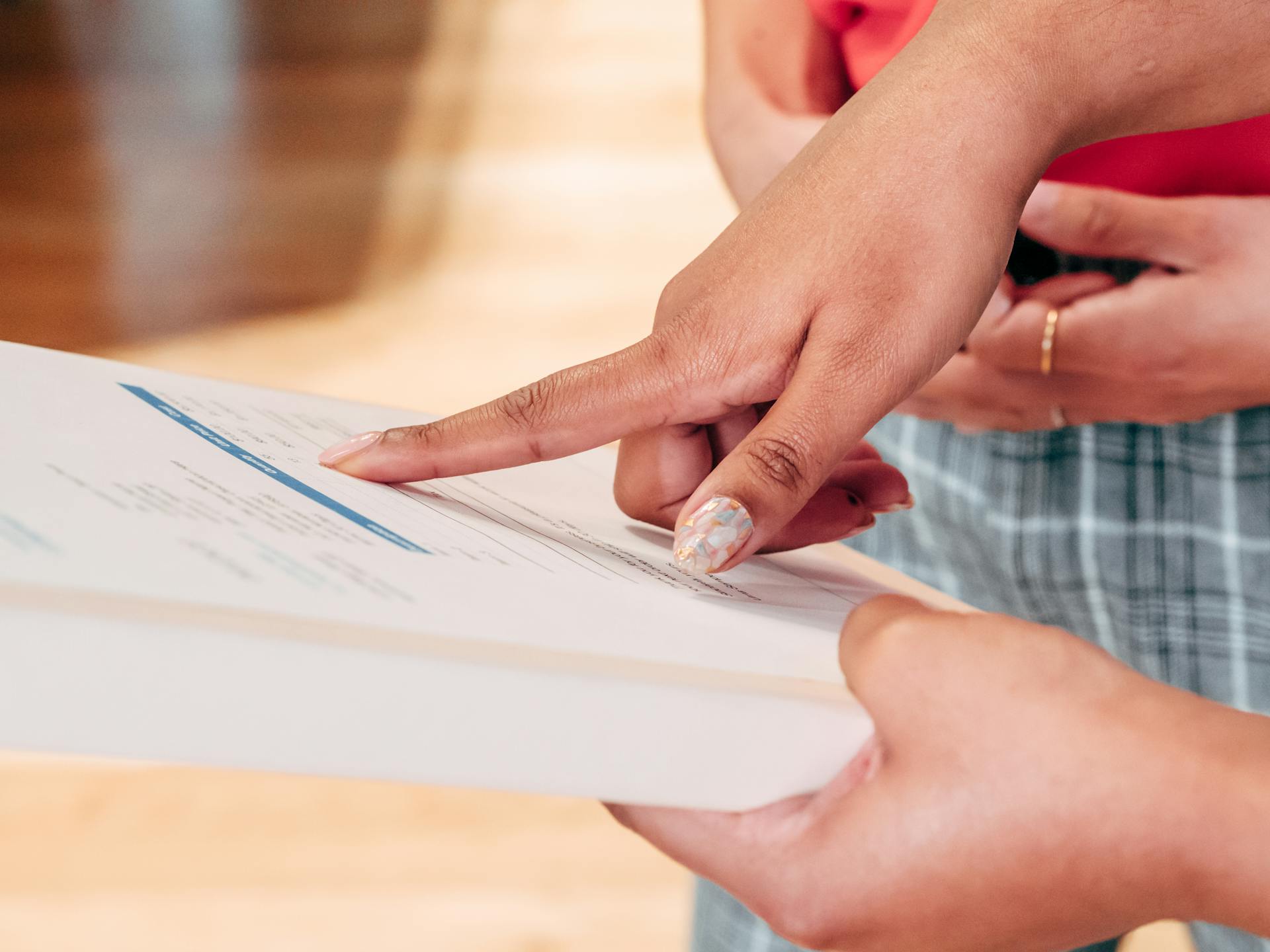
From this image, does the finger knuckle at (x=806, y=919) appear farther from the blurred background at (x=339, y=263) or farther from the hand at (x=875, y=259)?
the blurred background at (x=339, y=263)

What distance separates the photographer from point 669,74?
2.28m

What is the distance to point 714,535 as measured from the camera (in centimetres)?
36

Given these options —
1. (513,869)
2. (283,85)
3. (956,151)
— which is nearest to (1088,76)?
→ (956,151)

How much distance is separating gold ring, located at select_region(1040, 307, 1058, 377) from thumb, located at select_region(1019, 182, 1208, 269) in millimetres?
31

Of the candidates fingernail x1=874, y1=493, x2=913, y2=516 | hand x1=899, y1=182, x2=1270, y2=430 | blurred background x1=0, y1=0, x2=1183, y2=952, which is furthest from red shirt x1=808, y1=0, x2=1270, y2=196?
blurred background x1=0, y1=0, x2=1183, y2=952

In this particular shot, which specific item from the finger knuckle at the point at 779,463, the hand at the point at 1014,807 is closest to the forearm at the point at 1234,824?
the hand at the point at 1014,807

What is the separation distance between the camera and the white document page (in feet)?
0.79

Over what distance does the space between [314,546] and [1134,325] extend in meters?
0.39

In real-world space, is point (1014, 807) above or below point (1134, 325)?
below

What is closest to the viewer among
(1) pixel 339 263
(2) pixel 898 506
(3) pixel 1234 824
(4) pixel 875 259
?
(3) pixel 1234 824

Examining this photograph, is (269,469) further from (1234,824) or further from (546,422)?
(1234,824)

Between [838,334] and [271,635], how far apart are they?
8.9 inches

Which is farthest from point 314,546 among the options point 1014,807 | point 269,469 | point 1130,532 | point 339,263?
point 339,263

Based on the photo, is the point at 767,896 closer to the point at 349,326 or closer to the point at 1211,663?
the point at 1211,663
